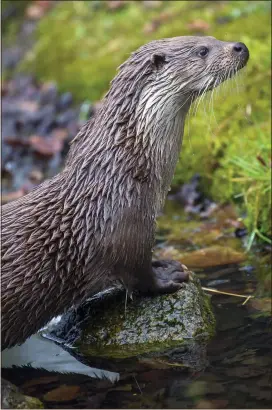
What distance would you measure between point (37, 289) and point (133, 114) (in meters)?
1.03

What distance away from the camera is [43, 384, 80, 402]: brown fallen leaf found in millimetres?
3275

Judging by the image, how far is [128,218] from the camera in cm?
372

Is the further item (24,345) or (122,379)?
(24,345)

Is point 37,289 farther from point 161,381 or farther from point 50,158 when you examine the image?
point 50,158

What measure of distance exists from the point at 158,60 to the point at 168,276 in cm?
117

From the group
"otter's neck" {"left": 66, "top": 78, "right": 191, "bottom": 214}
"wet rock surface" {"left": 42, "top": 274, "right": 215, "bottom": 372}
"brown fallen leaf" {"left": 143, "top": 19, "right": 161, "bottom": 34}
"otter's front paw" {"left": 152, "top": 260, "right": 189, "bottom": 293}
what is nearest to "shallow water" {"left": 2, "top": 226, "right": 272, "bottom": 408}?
"wet rock surface" {"left": 42, "top": 274, "right": 215, "bottom": 372}

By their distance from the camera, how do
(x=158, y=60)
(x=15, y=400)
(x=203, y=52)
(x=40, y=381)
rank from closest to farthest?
(x=15, y=400)
(x=40, y=381)
(x=158, y=60)
(x=203, y=52)

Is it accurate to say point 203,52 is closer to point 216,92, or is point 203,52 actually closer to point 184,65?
point 184,65

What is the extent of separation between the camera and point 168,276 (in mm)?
3992

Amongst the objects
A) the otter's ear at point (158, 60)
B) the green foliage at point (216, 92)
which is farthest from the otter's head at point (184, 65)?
the green foliage at point (216, 92)

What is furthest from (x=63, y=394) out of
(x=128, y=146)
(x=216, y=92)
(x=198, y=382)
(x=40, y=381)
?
(x=216, y=92)

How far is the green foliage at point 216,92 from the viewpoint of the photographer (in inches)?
214

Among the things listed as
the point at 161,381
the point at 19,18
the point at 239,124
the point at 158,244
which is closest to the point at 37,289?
the point at 161,381

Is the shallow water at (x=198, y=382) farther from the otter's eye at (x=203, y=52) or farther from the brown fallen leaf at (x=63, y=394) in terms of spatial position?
the otter's eye at (x=203, y=52)
